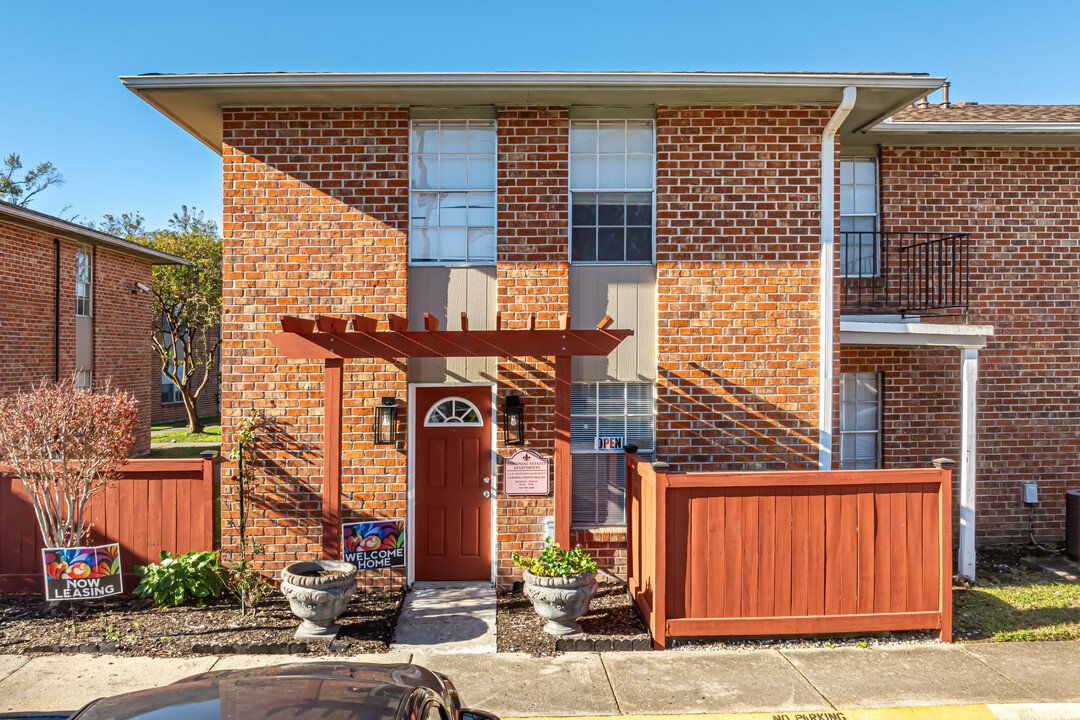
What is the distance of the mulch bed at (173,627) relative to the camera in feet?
20.4

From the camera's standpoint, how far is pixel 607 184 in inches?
314

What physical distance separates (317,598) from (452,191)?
14.9 ft

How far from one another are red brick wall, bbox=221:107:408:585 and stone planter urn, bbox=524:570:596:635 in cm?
204

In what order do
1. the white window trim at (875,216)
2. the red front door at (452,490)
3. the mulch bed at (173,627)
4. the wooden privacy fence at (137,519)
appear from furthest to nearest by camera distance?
1. the white window trim at (875,216)
2. the red front door at (452,490)
3. the wooden privacy fence at (137,519)
4. the mulch bed at (173,627)

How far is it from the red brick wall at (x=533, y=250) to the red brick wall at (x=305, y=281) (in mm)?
1155

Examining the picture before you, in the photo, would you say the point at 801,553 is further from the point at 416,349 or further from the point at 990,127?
the point at 990,127

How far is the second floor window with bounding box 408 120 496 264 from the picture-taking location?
7.89 meters

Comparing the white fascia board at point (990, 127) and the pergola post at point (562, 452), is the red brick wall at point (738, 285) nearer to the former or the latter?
the pergola post at point (562, 452)

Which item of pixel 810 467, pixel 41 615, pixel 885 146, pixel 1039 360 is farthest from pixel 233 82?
pixel 1039 360

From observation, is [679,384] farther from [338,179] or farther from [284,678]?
[284,678]

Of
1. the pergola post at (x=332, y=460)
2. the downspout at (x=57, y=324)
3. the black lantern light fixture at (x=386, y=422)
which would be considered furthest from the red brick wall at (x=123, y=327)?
the pergola post at (x=332, y=460)

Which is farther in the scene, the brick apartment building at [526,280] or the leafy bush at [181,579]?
the brick apartment building at [526,280]

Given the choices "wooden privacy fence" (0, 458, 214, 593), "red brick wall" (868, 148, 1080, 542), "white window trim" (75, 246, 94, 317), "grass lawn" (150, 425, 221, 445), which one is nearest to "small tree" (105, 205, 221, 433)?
"grass lawn" (150, 425, 221, 445)

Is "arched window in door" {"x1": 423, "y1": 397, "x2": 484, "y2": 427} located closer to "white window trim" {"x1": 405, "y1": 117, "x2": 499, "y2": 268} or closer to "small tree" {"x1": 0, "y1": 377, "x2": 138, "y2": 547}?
"white window trim" {"x1": 405, "y1": 117, "x2": 499, "y2": 268}
